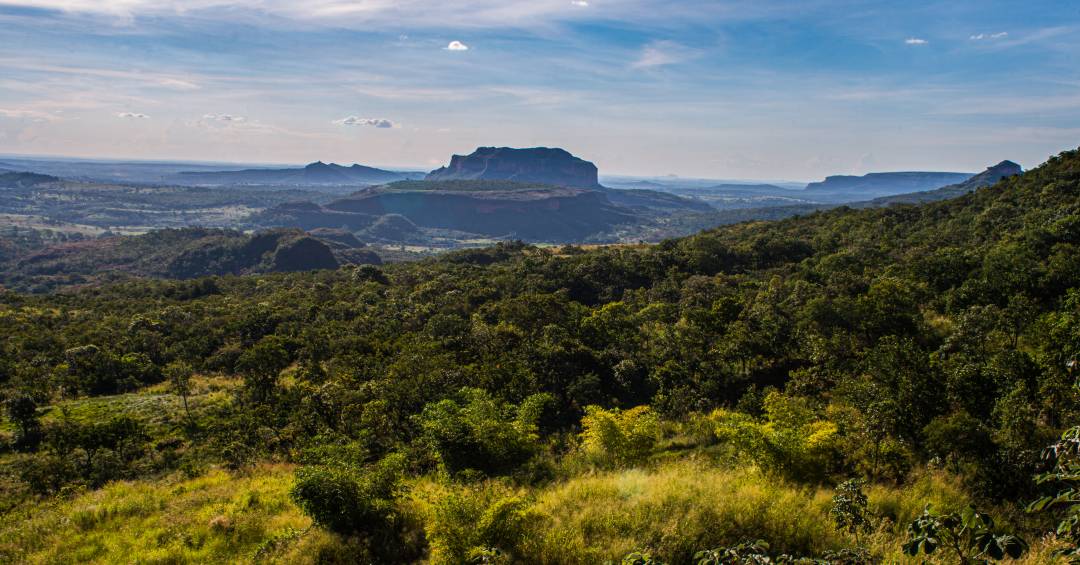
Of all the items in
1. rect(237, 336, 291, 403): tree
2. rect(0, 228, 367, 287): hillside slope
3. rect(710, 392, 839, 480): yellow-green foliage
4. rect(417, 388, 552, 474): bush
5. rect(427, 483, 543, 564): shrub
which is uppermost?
rect(710, 392, 839, 480): yellow-green foliage

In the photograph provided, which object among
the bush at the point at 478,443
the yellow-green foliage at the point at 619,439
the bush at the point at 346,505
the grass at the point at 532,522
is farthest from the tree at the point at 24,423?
the yellow-green foliage at the point at 619,439

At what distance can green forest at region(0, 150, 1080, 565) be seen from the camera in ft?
31.0

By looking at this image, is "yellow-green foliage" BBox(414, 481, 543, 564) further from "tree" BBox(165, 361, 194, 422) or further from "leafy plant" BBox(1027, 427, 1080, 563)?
"tree" BBox(165, 361, 194, 422)

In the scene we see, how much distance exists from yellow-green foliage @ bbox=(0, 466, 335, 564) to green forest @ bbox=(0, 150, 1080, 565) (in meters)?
0.09

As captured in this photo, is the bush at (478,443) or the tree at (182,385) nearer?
the bush at (478,443)

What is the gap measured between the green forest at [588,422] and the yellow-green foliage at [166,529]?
89 millimetres

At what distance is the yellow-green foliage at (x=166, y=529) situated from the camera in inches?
443

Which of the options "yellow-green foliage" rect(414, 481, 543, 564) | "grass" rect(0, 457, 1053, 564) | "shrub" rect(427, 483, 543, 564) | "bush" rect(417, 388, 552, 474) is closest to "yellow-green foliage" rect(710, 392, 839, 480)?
"grass" rect(0, 457, 1053, 564)

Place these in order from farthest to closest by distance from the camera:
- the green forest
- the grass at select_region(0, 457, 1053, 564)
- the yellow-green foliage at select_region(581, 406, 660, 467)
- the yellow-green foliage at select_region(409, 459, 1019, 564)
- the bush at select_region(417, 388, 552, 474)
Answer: the bush at select_region(417, 388, 552, 474) → the yellow-green foliage at select_region(581, 406, 660, 467) → the green forest → the grass at select_region(0, 457, 1053, 564) → the yellow-green foliage at select_region(409, 459, 1019, 564)

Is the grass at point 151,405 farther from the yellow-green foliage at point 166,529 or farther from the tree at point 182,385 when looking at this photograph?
the yellow-green foliage at point 166,529

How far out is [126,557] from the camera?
1140 cm

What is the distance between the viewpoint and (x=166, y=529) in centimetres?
1257

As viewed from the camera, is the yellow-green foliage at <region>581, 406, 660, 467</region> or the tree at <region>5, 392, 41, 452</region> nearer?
the yellow-green foliage at <region>581, 406, 660, 467</region>

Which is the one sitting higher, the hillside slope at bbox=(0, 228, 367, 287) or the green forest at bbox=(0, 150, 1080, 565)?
the green forest at bbox=(0, 150, 1080, 565)
